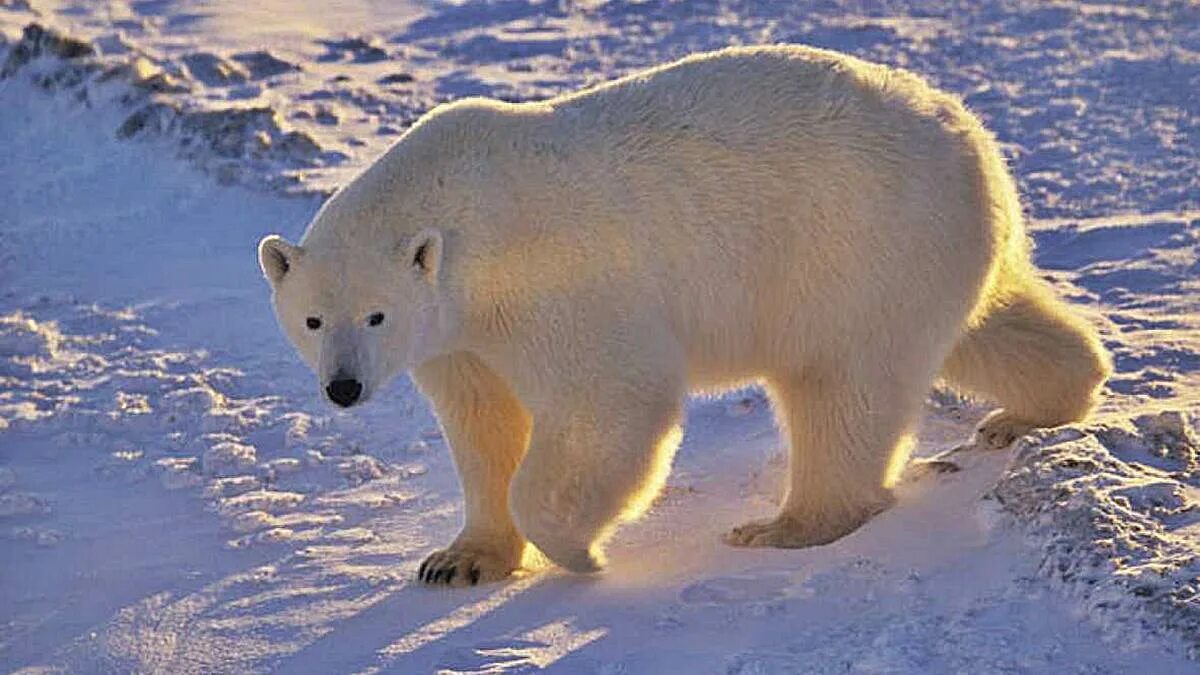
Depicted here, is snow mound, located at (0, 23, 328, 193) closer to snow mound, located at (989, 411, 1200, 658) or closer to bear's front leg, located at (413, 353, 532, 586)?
bear's front leg, located at (413, 353, 532, 586)

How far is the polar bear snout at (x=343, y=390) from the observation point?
407 centimetres

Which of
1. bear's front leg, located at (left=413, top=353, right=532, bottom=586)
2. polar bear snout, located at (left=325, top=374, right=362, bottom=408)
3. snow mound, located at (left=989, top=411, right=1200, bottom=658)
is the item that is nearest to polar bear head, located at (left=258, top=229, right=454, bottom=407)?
polar bear snout, located at (left=325, top=374, right=362, bottom=408)

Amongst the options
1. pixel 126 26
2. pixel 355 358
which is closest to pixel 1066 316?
pixel 355 358

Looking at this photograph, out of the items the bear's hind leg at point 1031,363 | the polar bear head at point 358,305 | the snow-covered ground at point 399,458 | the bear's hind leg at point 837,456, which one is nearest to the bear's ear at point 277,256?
the polar bear head at point 358,305

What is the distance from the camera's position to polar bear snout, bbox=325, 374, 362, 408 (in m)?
4.07

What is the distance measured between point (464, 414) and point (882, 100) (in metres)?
1.49

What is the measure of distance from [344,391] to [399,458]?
5.38 ft

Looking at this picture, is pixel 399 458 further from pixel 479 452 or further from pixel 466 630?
pixel 466 630

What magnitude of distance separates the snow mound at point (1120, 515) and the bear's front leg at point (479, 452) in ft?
4.47

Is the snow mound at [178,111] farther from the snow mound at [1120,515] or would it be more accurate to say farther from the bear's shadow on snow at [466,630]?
the snow mound at [1120,515]

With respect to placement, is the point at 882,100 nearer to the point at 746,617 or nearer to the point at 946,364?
the point at 946,364

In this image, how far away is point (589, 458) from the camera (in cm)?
442

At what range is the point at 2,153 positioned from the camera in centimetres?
923

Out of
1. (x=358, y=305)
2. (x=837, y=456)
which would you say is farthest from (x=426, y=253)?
(x=837, y=456)
